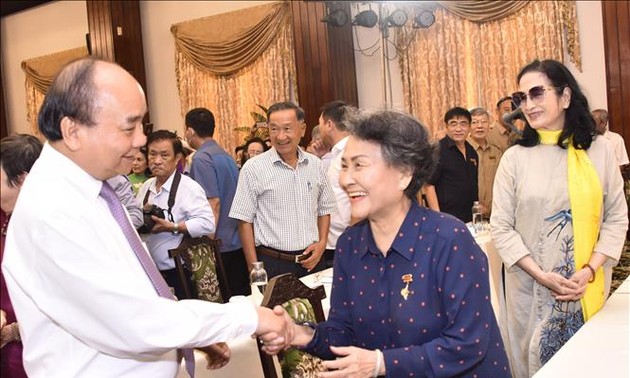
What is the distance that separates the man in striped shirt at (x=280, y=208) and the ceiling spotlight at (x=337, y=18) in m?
4.27

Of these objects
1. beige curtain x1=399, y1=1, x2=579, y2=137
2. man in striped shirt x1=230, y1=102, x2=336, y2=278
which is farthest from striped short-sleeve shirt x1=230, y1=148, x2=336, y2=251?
beige curtain x1=399, y1=1, x2=579, y2=137

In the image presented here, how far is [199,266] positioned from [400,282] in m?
1.81

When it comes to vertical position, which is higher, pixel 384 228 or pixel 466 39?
pixel 466 39

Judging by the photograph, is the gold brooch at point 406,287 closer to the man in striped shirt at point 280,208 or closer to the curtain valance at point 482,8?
the man in striped shirt at point 280,208

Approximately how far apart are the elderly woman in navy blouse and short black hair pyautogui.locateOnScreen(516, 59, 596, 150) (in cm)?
96

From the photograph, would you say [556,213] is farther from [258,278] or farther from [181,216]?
[181,216]

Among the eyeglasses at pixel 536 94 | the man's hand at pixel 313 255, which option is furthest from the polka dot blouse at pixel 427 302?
the man's hand at pixel 313 255

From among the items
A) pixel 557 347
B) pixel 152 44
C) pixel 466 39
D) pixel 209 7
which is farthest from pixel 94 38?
pixel 557 347

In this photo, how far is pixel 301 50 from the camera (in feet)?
28.1

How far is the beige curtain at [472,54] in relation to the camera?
770 cm

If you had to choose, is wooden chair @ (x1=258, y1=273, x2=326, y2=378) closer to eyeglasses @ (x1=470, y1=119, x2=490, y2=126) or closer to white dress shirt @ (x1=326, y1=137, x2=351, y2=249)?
white dress shirt @ (x1=326, y1=137, x2=351, y2=249)

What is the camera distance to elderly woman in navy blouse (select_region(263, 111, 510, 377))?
162cm

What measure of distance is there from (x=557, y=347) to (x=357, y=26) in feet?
22.4

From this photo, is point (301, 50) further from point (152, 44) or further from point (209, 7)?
point (152, 44)
